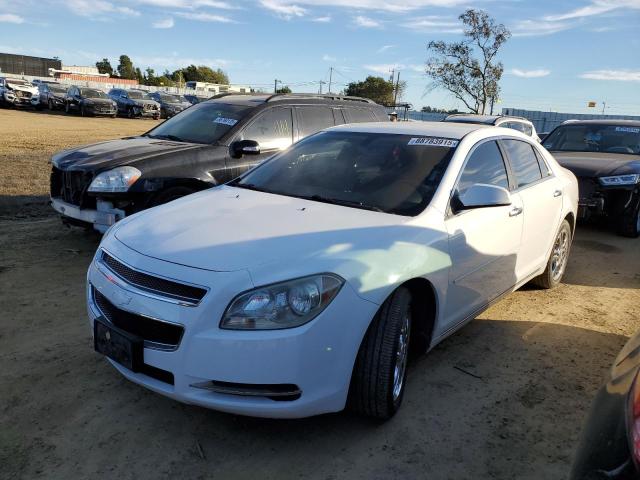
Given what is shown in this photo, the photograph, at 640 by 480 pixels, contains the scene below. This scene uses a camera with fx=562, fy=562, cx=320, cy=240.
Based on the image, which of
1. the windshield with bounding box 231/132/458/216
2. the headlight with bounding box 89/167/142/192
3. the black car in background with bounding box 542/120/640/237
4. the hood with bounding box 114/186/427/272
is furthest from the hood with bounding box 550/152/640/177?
the headlight with bounding box 89/167/142/192

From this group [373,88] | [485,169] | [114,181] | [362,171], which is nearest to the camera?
[362,171]

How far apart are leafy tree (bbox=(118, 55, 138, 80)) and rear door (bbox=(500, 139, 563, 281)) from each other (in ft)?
413

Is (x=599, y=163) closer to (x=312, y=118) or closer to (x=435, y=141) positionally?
(x=312, y=118)

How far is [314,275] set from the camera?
2646 millimetres

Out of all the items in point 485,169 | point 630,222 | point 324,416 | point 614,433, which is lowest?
point 324,416

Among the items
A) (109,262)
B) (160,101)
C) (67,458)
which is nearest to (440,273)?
(109,262)

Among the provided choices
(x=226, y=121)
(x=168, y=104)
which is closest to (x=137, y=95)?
(x=168, y=104)

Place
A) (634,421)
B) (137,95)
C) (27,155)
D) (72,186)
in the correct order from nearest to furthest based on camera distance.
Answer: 1. (634,421)
2. (72,186)
3. (27,155)
4. (137,95)

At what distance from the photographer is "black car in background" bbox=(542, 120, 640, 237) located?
24.9 ft

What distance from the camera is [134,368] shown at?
2.74 meters

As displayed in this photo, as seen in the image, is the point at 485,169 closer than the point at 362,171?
No

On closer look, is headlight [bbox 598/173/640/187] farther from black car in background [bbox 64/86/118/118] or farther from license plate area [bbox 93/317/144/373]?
black car in background [bbox 64/86/118/118]

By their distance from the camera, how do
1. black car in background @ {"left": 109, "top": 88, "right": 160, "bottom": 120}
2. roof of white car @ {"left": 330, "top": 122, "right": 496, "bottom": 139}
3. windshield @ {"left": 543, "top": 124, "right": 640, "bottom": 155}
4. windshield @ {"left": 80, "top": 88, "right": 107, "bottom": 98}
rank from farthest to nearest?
1. black car in background @ {"left": 109, "top": 88, "right": 160, "bottom": 120}
2. windshield @ {"left": 80, "top": 88, "right": 107, "bottom": 98}
3. windshield @ {"left": 543, "top": 124, "right": 640, "bottom": 155}
4. roof of white car @ {"left": 330, "top": 122, "right": 496, "bottom": 139}

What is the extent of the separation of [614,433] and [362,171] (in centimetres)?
259
